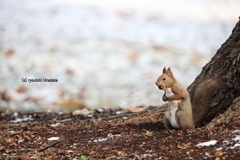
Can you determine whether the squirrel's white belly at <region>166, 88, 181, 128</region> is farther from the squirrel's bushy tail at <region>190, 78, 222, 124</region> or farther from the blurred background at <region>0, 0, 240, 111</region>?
the blurred background at <region>0, 0, 240, 111</region>

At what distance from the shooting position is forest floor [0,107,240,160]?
5020 mm

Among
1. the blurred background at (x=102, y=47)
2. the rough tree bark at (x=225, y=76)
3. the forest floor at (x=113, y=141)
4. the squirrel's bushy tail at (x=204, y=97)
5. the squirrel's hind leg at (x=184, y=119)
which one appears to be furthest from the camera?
the blurred background at (x=102, y=47)

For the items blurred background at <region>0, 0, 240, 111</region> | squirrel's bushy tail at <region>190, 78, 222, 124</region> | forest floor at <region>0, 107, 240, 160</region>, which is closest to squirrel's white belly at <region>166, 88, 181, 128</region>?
forest floor at <region>0, 107, 240, 160</region>

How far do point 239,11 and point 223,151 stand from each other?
860 cm

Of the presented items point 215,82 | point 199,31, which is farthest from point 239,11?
point 215,82

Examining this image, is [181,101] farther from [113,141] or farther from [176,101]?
[113,141]

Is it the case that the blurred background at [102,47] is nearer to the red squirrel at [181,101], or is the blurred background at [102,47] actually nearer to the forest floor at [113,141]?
the forest floor at [113,141]

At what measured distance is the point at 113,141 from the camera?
18.8 feet

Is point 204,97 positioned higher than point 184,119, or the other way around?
point 204,97

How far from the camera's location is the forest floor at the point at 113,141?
16.5 ft

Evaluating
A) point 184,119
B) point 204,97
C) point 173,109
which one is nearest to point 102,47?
point 204,97

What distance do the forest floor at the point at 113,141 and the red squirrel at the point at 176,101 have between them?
14cm

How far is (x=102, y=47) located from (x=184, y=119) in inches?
197

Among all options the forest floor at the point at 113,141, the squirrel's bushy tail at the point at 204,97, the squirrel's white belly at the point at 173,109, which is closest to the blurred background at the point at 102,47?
the forest floor at the point at 113,141
